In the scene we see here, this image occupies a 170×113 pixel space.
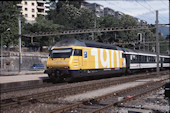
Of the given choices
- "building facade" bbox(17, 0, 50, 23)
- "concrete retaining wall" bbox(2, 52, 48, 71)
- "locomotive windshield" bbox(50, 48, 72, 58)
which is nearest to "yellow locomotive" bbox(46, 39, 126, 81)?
"locomotive windshield" bbox(50, 48, 72, 58)

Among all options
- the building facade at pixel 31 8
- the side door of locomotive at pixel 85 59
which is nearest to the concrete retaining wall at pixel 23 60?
the side door of locomotive at pixel 85 59

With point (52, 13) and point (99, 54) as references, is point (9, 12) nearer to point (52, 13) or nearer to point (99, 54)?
point (52, 13)

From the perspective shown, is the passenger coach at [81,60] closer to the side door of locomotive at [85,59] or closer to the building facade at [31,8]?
the side door of locomotive at [85,59]

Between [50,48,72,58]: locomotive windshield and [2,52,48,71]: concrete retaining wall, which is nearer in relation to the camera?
[50,48,72,58]: locomotive windshield

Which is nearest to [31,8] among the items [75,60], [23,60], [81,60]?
[23,60]

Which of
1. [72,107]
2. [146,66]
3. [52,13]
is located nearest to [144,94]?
[72,107]

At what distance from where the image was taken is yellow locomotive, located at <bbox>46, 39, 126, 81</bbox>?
1853 cm

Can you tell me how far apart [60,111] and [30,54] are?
48.4m

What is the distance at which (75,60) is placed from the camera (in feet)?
61.2

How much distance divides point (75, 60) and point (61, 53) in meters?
1.38

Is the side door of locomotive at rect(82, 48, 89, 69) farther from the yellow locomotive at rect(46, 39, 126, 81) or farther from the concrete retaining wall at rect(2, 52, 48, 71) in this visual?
the concrete retaining wall at rect(2, 52, 48, 71)

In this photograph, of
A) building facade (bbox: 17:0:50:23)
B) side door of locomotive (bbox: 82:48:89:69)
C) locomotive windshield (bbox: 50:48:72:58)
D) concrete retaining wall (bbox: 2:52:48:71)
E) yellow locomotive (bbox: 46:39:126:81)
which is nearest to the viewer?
yellow locomotive (bbox: 46:39:126:81)

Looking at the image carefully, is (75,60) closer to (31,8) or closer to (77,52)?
(77,52)

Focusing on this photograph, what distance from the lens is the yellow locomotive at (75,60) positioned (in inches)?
730
